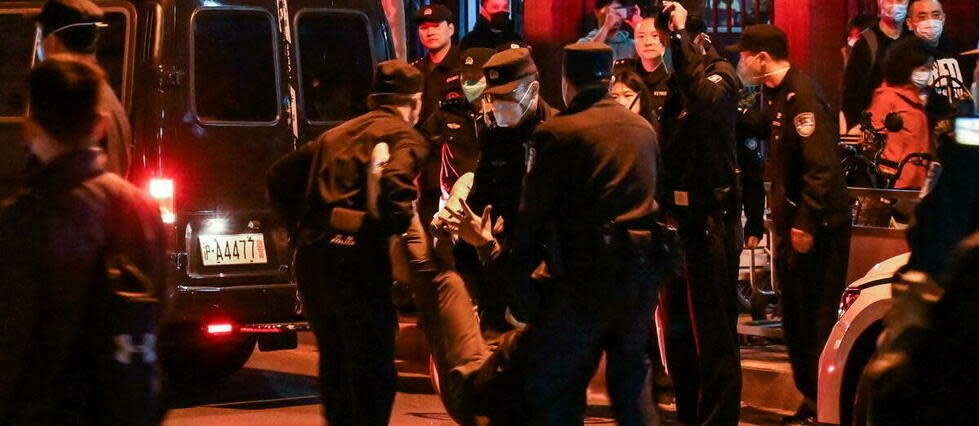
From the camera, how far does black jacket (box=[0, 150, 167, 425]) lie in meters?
4.80

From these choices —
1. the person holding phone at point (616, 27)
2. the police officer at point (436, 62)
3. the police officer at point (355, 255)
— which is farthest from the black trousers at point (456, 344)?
the person holding phone at point (616, 27)

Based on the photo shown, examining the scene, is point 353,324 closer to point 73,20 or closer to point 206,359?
point 73,20

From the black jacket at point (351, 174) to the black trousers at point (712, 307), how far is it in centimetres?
154

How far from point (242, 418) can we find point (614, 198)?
395cm

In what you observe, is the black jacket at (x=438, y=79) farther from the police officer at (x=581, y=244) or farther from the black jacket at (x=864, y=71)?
the police officer at (x=581, y=244)

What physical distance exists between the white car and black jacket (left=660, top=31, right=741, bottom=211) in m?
0.90

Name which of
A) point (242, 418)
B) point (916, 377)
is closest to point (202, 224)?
point (242, 418)

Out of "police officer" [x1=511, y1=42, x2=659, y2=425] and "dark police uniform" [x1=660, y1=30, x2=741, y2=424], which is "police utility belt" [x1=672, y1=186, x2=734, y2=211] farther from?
"police officer" [x1=511, y1=42, x2=659, y2=425]

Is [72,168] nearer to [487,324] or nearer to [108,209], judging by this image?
[108,209]

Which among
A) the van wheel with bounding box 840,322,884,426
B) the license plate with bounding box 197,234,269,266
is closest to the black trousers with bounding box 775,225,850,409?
the van wheel with bounding box 840,322,884,426

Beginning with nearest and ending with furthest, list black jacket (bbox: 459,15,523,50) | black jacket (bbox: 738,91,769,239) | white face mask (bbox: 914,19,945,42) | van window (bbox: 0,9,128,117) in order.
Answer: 1. black jacket (bbox: 738,91,769,239)
2. van window (bbox: 0,9,128,117)
3. white face mask (bbox: 914,19,945,42)
4. black jacket (bbox: 459,15,523,50)

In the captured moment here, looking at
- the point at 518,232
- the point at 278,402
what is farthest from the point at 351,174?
the point at 278,402

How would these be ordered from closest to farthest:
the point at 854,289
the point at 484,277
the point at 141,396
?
1. the point at 141,396
2. the point at 854,289
3. the point at 484,277

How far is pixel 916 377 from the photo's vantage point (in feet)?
15.3
